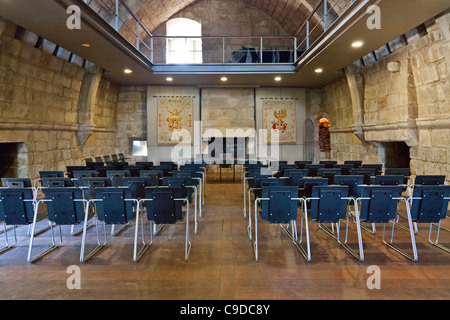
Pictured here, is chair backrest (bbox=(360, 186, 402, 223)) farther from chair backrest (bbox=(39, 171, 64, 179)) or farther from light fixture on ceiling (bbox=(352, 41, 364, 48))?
chair backrest (bbox=(39, 171, 64, 179))

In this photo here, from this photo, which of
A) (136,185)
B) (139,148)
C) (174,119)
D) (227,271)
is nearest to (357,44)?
(136,185)

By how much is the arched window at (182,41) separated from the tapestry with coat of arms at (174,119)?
182cm

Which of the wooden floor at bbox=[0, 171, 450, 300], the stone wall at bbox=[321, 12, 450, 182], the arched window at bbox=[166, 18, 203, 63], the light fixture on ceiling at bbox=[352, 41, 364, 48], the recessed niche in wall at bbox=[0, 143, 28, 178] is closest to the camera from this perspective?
the wooden floor at bbox=[0, 171, 450, 300]

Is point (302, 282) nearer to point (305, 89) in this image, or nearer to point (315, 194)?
point (315, 194)

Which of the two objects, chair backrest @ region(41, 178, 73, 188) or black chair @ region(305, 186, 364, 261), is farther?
chair backrest @ region(41, 178, 73, 188)

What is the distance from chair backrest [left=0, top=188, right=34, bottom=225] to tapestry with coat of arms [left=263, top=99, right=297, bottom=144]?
32.7 ft

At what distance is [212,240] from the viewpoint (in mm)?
4164

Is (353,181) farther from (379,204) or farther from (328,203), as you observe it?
(328,203)

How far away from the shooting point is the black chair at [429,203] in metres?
3.55

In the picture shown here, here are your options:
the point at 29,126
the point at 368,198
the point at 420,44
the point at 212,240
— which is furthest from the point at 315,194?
the point at 29,126

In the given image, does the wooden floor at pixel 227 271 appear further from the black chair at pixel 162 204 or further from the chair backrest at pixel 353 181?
the chair backrest at pixel 353 181

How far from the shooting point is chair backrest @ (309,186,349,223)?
3.50 meters

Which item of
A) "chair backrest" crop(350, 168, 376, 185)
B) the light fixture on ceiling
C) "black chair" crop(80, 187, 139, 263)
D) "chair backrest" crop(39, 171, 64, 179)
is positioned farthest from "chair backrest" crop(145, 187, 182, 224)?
the light fixture on ceiling

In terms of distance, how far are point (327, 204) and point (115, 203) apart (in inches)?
99.4
